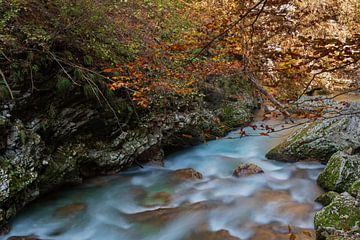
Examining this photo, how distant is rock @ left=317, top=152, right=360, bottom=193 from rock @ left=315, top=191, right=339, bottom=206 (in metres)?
0.39

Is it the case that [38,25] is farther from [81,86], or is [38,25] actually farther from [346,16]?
[346,16]

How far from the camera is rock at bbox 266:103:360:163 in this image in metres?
6.69

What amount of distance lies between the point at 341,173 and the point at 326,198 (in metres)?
0.65

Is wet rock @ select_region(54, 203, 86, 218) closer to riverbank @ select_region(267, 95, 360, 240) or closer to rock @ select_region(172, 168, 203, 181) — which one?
rock @ select_region(172, 168, 203, 181)

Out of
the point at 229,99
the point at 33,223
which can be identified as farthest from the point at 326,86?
the point at 33,223

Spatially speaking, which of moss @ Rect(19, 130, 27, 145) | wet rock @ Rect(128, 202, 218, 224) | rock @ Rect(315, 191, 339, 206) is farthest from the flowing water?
moss @ Rect(19, 130, 27, 145)

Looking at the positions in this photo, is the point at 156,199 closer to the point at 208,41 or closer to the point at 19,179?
the point at 19,179

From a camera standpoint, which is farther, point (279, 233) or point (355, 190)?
point (355, 190)

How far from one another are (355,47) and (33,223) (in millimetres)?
4952

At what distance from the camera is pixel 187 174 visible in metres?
Result: 6.49

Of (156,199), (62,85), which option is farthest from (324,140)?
(62,85)

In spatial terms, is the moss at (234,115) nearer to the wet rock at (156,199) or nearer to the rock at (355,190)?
the wet rock at (156,199)

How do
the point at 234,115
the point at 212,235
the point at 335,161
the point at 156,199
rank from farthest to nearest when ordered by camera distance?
the point at 234,115 < the point at 335,161 < the point at 156,199 < the point at 212,235

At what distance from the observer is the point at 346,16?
11750 millimetres
